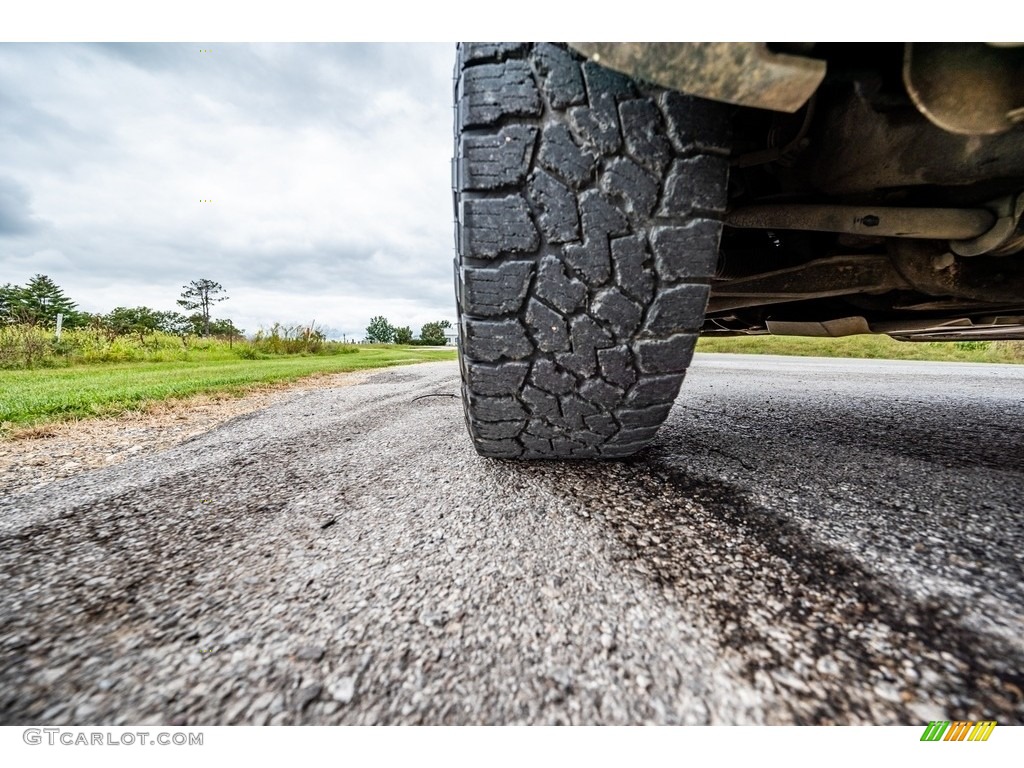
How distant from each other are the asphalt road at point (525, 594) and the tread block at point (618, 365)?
0.26 metres

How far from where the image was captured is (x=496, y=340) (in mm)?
828

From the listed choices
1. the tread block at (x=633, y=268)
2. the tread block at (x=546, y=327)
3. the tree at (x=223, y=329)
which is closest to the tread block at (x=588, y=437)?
the tread block at (x=546, y=327)

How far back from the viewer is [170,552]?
700 millimetres

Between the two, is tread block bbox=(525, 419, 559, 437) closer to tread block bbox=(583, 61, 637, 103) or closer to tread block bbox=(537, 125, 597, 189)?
tread block bbox=(537, 125, 597, 189)

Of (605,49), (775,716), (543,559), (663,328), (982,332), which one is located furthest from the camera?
(982,332)

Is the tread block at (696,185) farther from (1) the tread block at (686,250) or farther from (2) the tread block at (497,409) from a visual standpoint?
(2) the tread block at (497,409)

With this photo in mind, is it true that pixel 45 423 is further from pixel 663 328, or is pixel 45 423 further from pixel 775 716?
pixel 775 716

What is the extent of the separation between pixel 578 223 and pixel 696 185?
21cm

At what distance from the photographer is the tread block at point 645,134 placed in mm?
698

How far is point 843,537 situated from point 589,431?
0.49 meters

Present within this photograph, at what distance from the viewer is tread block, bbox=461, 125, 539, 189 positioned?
72 cm

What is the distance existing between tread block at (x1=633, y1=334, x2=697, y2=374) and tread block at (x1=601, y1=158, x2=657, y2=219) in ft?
0.79

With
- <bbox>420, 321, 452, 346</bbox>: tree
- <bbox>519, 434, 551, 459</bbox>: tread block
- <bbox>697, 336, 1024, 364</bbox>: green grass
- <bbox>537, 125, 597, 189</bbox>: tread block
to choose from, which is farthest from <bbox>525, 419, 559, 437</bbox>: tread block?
<bbox>420, 321, 452, 346</bbox>: tree
